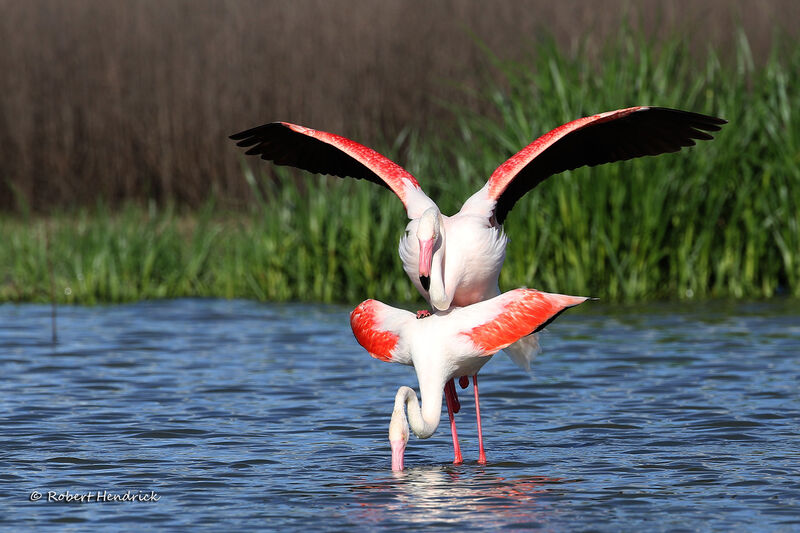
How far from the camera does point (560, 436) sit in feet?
25.8

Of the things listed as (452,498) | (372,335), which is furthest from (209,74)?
(452,498)

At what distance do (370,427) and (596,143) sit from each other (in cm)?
204

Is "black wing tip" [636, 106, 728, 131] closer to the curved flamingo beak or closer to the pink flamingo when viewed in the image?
the pink flamingo

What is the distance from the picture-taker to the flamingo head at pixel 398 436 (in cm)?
691

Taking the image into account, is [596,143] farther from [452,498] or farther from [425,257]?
[452,498]

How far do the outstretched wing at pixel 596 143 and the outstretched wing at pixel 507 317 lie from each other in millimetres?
723

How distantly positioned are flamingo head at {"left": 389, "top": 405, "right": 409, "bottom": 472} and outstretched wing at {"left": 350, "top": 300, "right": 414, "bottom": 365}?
13.1 inches

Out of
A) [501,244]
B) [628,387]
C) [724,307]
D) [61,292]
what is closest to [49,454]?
[501,244]

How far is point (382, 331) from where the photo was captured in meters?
7.30

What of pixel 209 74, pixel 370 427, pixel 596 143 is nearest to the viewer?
pixel 370 427

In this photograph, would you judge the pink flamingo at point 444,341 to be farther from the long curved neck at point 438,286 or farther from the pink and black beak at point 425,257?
the pink and black beak at point 425,257

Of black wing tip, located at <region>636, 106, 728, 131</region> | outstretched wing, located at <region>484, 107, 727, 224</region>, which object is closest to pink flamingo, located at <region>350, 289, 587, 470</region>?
outstretched wing, located at <region>484, 107, 727, 224</region>

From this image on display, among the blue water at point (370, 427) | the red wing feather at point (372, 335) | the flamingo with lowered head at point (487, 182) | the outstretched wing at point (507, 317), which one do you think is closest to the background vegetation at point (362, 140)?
the blue water at point (370, 427)

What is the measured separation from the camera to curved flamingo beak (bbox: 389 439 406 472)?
6.93 meters
